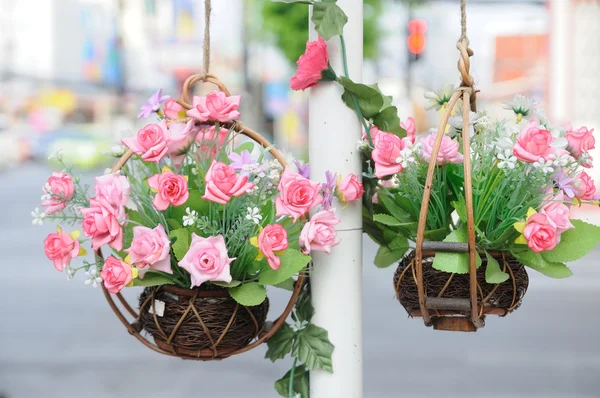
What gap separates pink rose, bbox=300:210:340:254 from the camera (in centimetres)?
129

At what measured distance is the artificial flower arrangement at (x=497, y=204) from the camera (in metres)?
1.30

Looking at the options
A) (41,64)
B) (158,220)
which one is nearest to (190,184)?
(158,220)

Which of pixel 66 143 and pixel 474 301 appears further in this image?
pixel 66 143

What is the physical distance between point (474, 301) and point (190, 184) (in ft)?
1.70

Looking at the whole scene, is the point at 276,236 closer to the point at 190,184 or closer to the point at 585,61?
the point at 190,184

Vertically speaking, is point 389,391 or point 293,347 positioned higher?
point 293,347

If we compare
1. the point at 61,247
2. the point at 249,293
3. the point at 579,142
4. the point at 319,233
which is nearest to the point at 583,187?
the point at 579,142

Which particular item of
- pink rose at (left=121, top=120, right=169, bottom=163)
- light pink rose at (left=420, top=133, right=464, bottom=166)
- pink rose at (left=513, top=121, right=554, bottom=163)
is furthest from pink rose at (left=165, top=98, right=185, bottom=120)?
pink rose at (left=513, top=121, right=554, bottom=163)

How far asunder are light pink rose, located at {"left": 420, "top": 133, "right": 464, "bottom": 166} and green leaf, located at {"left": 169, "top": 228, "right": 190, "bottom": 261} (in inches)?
16.2

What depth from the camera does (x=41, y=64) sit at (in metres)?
30.1

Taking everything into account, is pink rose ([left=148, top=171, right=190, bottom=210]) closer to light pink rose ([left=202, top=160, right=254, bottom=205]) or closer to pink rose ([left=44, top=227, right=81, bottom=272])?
light pink rose ([left=202, top=160, right=254, bottom=205])

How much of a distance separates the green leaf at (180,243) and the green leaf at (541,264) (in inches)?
20.9

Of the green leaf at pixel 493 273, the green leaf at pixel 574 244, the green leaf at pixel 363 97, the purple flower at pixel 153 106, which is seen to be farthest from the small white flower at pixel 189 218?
the green leaf at pixel 574 244

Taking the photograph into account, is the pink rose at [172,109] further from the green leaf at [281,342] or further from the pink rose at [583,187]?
the pink rose at [583,187]
